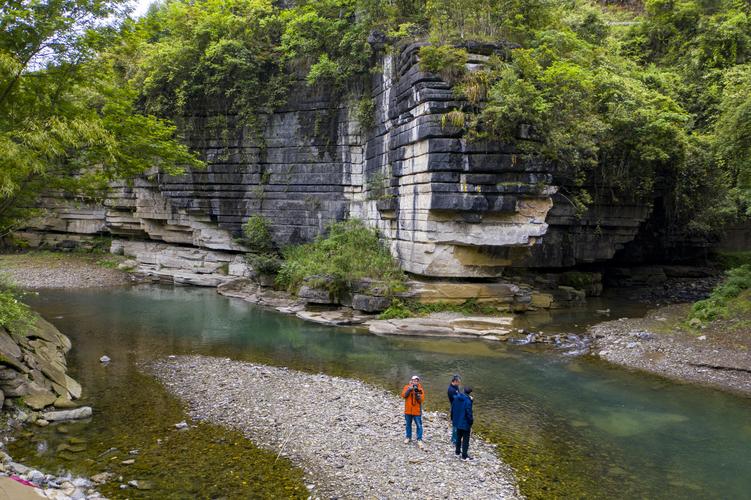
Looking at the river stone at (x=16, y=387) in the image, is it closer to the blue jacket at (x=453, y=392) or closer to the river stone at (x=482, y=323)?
the blue jacket at (x=453, y=392)

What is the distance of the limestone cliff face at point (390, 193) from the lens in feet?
61.5

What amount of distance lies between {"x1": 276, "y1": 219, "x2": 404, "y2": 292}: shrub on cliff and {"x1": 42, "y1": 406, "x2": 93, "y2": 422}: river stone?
12104mm

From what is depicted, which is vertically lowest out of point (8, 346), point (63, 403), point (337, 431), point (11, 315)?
point (337, 431)

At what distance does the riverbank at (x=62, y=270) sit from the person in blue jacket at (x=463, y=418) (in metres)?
25.0

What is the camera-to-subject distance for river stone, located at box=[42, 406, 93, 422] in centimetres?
1008

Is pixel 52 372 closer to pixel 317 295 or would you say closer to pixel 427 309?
pixel 317 295

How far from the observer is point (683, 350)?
1532 cm

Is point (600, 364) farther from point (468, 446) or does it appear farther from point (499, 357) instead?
point (468, 446)

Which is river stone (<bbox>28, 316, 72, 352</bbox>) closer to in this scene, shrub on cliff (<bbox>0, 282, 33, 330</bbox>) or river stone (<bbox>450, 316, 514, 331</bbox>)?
shrub on cliff (<bbox>0, 282, 33, 330</bbox>)

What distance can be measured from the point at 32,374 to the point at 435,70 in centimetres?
1562

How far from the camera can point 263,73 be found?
92.4ft

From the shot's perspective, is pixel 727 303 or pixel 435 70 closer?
pixel 727 303

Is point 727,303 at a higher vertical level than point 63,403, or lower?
higher

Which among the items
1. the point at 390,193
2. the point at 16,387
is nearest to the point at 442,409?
the point at 16,387
